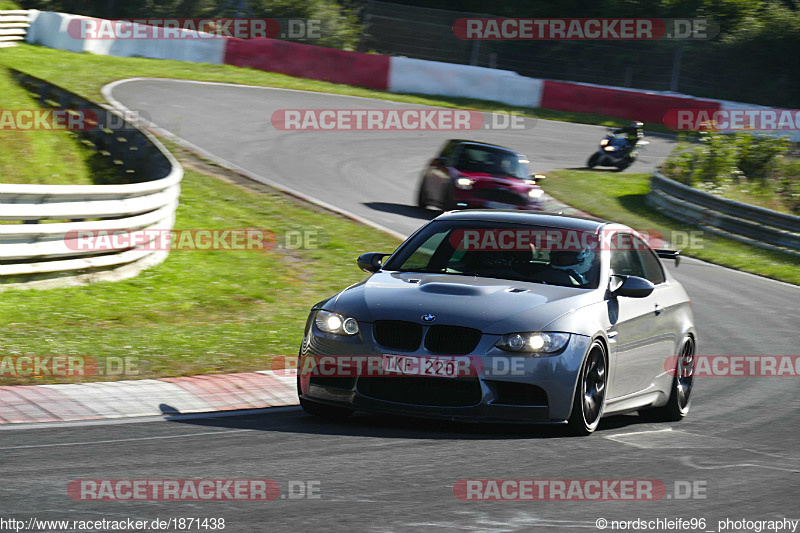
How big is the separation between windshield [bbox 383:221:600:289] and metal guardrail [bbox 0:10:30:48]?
29379mm

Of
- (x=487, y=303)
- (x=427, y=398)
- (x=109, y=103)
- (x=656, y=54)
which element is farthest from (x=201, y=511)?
(x=656, y=54)

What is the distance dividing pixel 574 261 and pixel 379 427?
190cm

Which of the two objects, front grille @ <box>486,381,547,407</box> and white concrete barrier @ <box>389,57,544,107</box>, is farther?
white concrete barrier @ <box>389,57,544,107</box>

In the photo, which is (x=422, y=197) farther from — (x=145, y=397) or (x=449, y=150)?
(x=145, y=397)

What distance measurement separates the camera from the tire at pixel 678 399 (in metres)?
9.15

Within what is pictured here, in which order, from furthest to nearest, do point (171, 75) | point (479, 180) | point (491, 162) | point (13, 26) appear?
1. point (13, 26)
2. point (171, 75)
3. point (491, 162)
4. point (479, 180)

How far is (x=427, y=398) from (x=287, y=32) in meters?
38.6

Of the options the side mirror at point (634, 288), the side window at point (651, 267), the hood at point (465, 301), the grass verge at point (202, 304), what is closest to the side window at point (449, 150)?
the grass verge at point (202, 304)

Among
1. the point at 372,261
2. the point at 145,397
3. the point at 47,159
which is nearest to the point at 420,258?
the point at 372,261

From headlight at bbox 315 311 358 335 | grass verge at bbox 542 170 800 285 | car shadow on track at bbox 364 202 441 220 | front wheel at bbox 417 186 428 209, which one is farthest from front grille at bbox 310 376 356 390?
front wheel at bbox 417 186 428 209

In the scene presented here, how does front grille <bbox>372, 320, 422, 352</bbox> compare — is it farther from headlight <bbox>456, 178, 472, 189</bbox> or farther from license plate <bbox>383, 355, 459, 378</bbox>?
headlight <bbox>456, 178, 472, 189</bbox>

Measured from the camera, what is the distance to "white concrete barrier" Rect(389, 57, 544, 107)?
3916 cm

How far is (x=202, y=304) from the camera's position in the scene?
1258 cm

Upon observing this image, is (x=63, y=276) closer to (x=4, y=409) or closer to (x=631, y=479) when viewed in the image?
(x=4, y=409)
